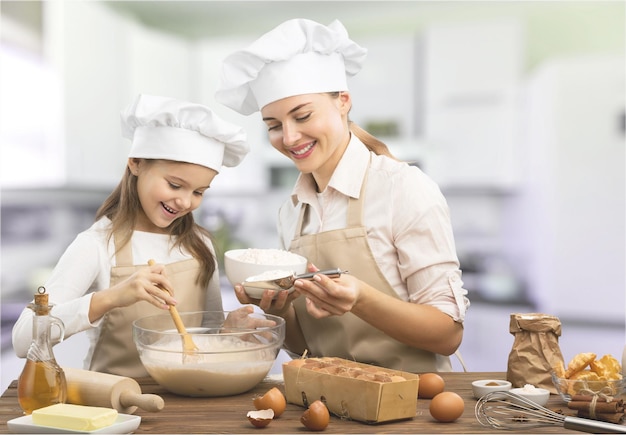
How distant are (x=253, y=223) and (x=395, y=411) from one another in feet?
14.2

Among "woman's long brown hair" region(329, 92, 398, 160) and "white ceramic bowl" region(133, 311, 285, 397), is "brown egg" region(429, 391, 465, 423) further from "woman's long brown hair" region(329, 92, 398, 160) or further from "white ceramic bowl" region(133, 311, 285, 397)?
"woman's long brown hair" region(329, 92, 398, 160)

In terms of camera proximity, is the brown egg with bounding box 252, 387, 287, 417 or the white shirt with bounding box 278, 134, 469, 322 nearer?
the brown egg with bounding box 252, 387, 287, 417

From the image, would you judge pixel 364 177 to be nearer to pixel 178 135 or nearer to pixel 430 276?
pixel 430 276

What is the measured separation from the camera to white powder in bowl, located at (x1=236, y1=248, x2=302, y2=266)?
156cm

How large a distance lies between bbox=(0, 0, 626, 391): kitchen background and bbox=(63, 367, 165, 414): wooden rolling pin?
2.25 meters

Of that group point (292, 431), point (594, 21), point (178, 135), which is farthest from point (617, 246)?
point (292, 431)

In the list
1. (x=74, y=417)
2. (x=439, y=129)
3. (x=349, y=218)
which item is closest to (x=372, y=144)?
(x=349, y=218)

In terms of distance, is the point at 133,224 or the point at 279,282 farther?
the point at 133,224

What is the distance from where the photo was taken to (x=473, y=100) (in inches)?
184

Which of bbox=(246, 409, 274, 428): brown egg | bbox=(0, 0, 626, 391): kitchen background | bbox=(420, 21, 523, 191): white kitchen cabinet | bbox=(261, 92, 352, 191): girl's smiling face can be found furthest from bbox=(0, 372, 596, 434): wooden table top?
bbox=(420, 21, 523, 191): white kitchen cabinet

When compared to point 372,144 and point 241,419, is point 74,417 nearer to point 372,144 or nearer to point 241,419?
point 241,419

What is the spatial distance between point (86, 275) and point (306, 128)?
58cm

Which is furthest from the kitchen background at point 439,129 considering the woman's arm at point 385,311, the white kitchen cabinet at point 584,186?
the woman's arm at point 385,311

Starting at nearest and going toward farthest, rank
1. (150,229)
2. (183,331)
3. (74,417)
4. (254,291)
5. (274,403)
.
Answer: (74,417)
(274,403)
(183,331)
(254,291)
(150,229)
